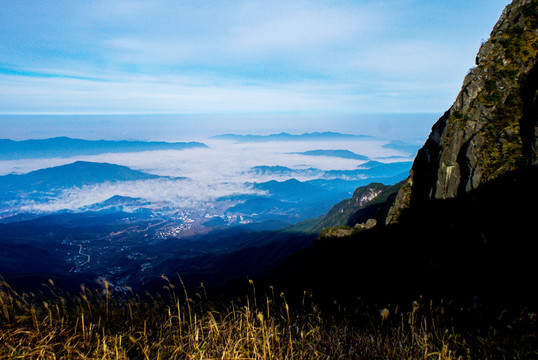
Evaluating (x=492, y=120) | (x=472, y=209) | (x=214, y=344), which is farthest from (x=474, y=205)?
(x=214, y=344)

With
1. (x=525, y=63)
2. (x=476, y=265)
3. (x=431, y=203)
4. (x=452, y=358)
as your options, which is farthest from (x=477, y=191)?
(x=452, y=358)

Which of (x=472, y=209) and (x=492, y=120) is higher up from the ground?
(x=492, y=120)

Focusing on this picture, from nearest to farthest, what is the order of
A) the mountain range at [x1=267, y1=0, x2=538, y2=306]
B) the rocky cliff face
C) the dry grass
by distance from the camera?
the dry grass
the mountain range at [x1=267, y1=0, x2=538, y2=306]
the rocky cliff face

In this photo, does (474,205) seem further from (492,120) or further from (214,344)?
(214,344)

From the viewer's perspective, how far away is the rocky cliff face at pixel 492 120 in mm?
22094

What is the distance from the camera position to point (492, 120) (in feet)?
82.1

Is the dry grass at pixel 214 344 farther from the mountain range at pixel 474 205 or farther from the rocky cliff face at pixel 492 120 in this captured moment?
the rocky cliff face at pixel 492 120

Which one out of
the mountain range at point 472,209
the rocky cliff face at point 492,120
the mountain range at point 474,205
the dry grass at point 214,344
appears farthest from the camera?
the rocky cliff face at point 492,120

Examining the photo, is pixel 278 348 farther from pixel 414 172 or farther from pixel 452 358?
pixel 414 172

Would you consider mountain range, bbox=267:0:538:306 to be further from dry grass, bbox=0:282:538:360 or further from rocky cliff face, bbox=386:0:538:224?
dry grass, bbox=0:282:538:360

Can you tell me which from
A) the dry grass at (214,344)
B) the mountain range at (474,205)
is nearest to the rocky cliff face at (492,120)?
the mountain range at (474,205)

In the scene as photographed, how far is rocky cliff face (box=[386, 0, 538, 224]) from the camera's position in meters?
22.1

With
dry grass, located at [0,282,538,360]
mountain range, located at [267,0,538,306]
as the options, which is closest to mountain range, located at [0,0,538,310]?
mountain range, located at [267,0,538,306]

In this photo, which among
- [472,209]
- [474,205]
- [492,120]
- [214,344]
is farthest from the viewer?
[492,120]
